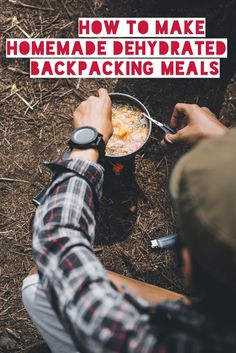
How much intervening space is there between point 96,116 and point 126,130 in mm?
362

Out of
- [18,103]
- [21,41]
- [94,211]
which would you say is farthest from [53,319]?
[21,41]

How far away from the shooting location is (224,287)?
1.26 metres

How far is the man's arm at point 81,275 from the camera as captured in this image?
146 centimetres

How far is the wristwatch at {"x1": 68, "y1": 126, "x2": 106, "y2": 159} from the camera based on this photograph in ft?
6.72

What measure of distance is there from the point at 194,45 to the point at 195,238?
2320 millimetres

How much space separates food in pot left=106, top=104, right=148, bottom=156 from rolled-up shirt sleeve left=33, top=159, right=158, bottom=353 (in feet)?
1.87

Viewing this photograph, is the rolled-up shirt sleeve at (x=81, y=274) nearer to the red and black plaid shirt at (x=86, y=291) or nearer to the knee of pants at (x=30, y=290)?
the red and black plaid shirt at (x=86, y=291)

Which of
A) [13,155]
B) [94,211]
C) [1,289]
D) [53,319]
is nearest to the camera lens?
[94,211]

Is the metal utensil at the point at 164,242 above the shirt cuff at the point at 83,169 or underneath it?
underneath

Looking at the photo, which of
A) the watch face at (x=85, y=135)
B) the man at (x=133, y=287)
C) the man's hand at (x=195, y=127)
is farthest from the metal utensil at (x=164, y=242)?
the watch face at (x=85, y=135)

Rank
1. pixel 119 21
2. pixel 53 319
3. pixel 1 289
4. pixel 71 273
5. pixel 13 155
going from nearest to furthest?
pixel 71 273 < pixel 53 319 < pixel 1 289 < pixel 13 155 < pixel 119 21

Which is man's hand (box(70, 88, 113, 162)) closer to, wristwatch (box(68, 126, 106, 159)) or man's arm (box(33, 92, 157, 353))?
wristwatch (box(68, 126, 106, 159))

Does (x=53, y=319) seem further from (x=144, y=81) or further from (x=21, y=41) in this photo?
(x=21, y=41)

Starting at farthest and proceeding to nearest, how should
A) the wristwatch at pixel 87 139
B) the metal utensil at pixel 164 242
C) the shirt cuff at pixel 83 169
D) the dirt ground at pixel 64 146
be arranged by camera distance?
the dirt ground at pixel 64 146, the metal utensil at pixel 164 242, the wristwatch at pixel 87 139, the shirt cuff at pixel 83 169
